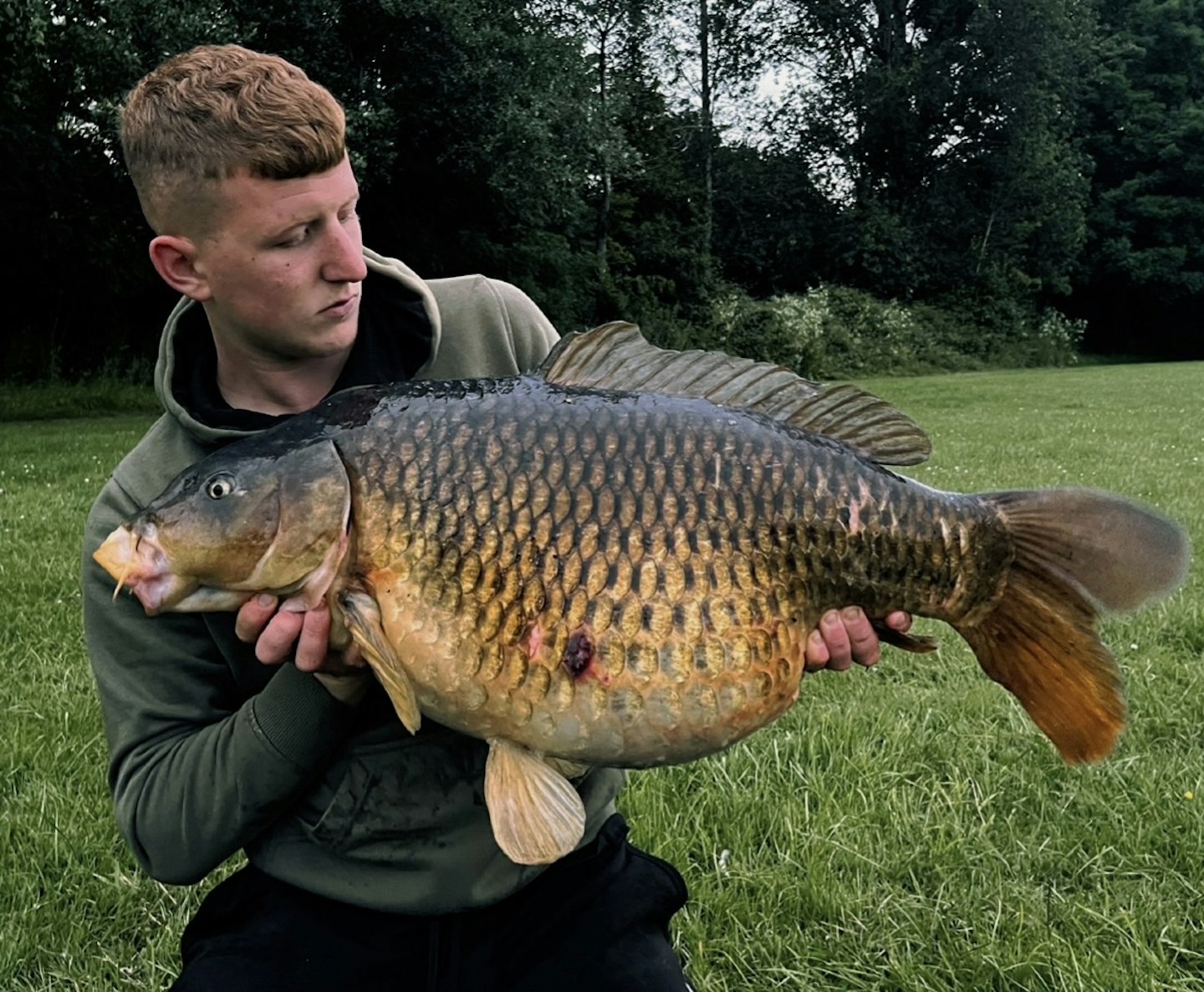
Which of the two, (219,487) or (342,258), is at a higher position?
(342,258)

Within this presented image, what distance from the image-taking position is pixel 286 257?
1.40m

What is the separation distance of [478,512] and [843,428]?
0.45 m

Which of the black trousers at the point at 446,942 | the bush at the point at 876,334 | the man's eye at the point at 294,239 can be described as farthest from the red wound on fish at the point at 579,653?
the bush at the point at 876,334

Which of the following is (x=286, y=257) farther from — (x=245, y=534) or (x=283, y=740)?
(x=283, y=740)

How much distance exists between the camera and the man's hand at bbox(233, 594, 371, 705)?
117cm

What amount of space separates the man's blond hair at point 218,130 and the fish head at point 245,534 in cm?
42

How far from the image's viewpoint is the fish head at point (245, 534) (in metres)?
1.14

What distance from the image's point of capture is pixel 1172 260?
2738cm

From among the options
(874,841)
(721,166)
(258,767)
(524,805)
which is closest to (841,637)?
(524,805)

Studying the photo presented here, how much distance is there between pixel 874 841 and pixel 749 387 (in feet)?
3.61

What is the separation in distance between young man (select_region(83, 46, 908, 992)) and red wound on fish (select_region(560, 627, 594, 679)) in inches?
12.7

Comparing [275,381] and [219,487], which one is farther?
[275,381]

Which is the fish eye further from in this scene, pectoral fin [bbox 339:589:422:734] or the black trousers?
the black trousers

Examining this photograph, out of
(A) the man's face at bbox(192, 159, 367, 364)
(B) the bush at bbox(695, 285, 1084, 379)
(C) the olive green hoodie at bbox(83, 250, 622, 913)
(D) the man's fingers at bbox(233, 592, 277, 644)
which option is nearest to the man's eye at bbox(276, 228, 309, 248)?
(A) the man's face at bbox(192, 159, 367, 364)
